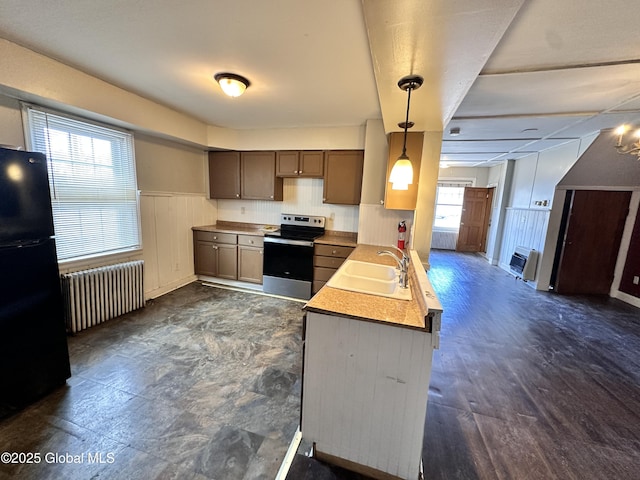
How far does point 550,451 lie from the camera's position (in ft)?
5.34

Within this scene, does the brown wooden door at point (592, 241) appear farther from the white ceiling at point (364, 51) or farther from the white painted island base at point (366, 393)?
the white painted island base at point (366, 393)

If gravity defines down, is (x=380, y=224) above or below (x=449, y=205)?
below

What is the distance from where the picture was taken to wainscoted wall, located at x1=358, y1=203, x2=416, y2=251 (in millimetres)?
3428

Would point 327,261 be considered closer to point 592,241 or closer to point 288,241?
point 288,241

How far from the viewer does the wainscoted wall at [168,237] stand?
3590 millimetres

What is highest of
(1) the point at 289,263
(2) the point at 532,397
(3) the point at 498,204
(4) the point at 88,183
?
(3) the point at 498,204

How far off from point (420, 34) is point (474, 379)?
263cm

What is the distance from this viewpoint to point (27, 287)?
1.71m

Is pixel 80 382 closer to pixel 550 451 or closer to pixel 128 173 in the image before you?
pixel 128 173

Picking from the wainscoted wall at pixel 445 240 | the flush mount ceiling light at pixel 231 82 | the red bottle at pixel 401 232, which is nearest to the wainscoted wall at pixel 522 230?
the wainscoted wall at pixel 445 240

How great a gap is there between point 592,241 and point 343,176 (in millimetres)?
4621

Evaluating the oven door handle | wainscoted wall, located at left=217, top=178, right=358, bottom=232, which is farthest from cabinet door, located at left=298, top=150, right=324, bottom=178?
the oven door handle

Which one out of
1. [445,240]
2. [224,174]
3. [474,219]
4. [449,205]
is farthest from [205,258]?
[474,219]

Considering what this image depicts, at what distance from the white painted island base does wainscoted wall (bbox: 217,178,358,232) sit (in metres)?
2.81
